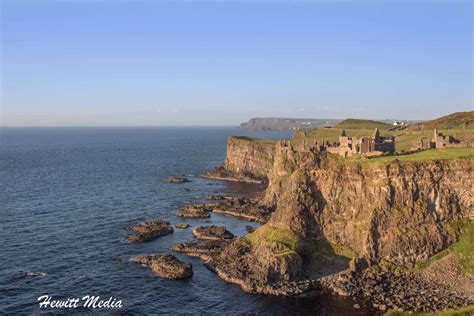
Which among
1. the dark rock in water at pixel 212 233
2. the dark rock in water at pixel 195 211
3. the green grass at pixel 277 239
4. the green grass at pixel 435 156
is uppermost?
the green grass at pixel 435 156

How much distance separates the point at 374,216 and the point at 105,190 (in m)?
101

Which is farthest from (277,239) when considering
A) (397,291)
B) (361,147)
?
(361,147)

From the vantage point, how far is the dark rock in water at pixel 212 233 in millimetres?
110250

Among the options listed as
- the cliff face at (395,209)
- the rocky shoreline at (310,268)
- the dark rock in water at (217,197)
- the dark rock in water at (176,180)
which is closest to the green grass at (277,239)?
the rocky shoreline at (310,268)

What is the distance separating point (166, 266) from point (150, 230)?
81.9 ft

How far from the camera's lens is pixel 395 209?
291 feet

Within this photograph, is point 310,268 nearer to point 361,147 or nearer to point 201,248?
point 201,248

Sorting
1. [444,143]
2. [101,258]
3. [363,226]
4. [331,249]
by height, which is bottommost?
[101,258]

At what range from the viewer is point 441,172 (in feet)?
291

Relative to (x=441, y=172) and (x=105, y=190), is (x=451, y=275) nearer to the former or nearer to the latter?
(x=441, y=172)

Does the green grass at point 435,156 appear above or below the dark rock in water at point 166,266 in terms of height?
above

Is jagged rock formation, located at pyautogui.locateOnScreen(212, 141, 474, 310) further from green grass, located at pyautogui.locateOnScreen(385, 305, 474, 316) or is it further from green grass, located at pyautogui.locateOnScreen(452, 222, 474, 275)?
green grass, located at pyautogui.locateOnScreen(385, 305, 474, 316)

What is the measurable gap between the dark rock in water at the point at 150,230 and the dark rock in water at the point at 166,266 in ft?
43.5

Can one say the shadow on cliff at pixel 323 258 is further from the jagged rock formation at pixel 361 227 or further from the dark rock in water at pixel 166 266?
the dark rock in water at pixel 166 266
